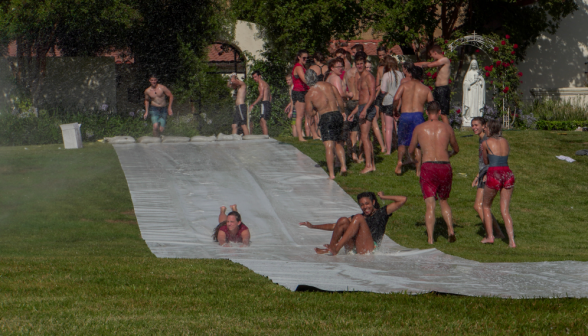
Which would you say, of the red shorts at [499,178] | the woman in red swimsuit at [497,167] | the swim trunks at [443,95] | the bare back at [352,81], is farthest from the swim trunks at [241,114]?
the red shorts at [499,178]

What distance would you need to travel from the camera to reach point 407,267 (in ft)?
24.8

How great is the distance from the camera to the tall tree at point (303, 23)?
846 inches

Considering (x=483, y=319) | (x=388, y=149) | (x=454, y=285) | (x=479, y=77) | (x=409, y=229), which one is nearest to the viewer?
(x=483, y=319)

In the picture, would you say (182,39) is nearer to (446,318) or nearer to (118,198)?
(118,198)

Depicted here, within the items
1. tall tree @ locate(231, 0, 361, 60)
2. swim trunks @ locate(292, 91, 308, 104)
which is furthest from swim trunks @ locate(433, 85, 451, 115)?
tall tree @ locate(231, 0, 361, 60)

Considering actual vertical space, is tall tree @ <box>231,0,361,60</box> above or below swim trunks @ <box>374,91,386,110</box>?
above

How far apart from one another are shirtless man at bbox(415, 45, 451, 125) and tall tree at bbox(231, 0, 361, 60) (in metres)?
8.22

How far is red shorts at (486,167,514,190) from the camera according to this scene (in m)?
9.41

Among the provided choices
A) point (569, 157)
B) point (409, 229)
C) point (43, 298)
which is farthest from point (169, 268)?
point (569, 157)

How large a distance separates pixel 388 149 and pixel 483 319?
966cm

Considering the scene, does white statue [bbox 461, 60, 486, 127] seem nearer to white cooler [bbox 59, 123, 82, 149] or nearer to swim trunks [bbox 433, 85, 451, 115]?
swim trunks [bbox 433, 85, 451, 115]

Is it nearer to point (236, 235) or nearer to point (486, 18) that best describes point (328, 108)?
point (236, 235)

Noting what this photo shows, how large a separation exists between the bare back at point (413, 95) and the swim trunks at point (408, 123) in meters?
0.07

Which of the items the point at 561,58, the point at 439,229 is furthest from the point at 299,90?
the point at 561,58
